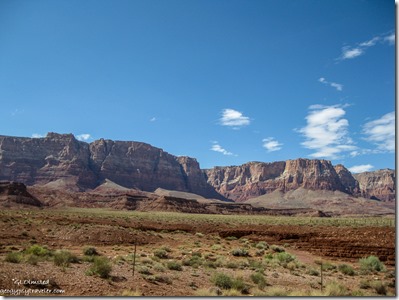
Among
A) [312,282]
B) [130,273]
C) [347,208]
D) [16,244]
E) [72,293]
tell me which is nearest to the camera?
[72,293]

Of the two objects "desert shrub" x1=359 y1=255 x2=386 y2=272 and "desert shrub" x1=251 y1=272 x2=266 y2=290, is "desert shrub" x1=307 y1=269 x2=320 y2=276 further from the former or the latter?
"desert shrub" x1=251 y1=272 x2=266 y2=290

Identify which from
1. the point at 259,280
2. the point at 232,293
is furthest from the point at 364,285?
the point at 232,293

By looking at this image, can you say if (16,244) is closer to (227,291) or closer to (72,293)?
(72,293)

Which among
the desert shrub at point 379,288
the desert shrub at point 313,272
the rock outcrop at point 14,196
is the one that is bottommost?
the desert shrub at point 313,272

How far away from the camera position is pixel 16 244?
23719mm

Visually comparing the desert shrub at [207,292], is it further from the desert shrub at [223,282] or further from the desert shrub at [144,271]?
the desert shrub at [144,271]

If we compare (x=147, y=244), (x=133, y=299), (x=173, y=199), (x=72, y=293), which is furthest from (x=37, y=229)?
(x=173, y=199)

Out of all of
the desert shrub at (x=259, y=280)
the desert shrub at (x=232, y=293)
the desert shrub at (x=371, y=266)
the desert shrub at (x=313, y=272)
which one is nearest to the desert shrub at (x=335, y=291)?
the desert shrub at (x=259, y=280)

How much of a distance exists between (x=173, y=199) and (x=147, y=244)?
346 ft

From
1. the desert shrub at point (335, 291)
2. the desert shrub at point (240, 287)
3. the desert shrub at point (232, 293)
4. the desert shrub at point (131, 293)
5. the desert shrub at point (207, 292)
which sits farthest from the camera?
the desert shrub at point (240, 287)

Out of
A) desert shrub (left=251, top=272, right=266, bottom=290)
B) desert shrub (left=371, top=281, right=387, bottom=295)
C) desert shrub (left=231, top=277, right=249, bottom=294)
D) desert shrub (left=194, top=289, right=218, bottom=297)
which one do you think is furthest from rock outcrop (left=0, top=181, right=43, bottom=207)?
desert shrub (left=371, top=281, right=387, bottom=295)

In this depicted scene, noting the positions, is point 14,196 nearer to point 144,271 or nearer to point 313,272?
point 144,271

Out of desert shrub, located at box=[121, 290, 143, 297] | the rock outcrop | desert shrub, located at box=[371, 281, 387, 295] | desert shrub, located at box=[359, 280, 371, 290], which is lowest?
desert shrub, located at box=[359, 280, 371, 290]

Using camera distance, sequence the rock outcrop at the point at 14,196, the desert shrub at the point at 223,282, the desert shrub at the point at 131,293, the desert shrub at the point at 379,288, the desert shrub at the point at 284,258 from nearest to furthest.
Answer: the desert shrub at the point at 131,293
the desert shrub at the point at 223,282
the desert shrub at the point at 379,288
the desert shrub at the point at 284,258
the rock outcrop at the point at 14,196
